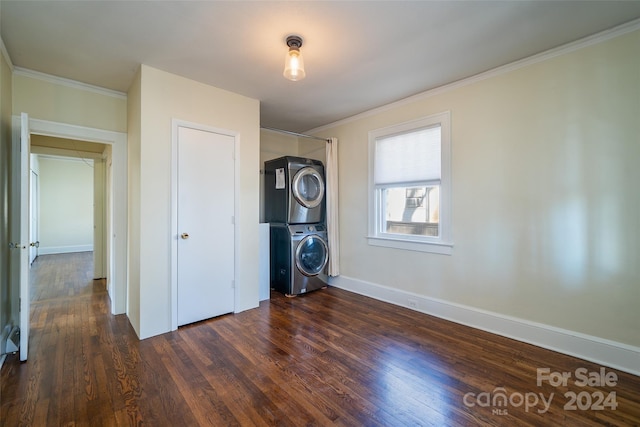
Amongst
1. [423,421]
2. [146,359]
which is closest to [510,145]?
[423,421]

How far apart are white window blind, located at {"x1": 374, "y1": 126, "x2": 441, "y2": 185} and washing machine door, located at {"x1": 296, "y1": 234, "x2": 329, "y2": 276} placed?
1.23 meters

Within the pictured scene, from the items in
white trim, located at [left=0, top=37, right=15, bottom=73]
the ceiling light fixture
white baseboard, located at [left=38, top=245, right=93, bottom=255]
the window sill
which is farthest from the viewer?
white baseboard, located at [left=38, top=245, right=93, bottom=255]

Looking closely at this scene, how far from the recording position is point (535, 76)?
244 cm

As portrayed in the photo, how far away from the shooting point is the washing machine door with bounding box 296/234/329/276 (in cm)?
385

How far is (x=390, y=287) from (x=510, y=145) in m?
2.07

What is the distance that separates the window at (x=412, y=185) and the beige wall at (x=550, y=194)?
0.43 feet

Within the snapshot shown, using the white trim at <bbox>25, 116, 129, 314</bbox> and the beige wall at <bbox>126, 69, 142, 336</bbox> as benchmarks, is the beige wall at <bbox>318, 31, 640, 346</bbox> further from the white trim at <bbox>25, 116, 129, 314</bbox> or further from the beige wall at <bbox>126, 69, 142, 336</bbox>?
the white trim at <bbox>25, 116, 129, 314</bbox>

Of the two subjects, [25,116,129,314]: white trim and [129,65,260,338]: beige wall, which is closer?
[129,65,260,338]: beige wall

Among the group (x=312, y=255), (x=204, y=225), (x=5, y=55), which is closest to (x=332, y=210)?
(x=312, y=255)

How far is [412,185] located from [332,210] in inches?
49.9

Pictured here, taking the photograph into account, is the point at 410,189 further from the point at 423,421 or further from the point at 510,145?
the point at 423,421

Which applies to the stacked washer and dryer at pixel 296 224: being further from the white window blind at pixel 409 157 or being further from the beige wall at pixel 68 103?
the beige wall at pixel 68 103

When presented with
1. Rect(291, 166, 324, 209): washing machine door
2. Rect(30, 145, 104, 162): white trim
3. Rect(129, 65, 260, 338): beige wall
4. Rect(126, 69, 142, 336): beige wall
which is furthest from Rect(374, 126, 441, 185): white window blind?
Rect(30, 145, 104, 162): white trim

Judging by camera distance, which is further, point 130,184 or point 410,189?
point 410,189
